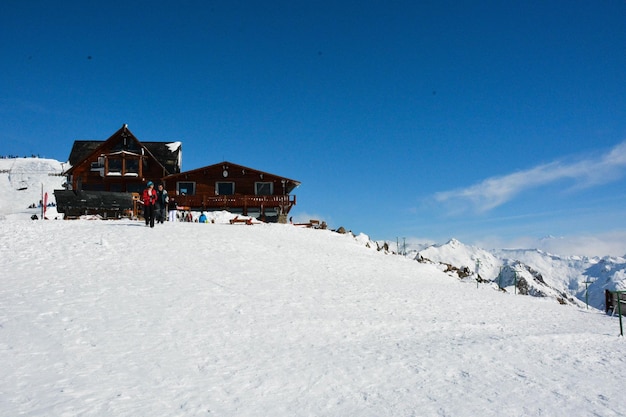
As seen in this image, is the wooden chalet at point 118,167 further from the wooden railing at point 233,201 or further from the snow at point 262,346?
the snow at point 262,346

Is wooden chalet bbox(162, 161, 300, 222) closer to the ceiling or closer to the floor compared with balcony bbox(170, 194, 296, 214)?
closer to the ceiling

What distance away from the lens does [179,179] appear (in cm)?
4025

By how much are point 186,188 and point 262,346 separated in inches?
1401

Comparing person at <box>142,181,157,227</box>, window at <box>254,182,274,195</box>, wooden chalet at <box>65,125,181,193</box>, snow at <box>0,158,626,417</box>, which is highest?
wooden chalet at <box>65,125,181,193</box>

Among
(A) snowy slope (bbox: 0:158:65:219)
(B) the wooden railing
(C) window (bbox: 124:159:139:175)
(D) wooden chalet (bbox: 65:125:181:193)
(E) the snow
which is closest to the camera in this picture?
(E) the snow

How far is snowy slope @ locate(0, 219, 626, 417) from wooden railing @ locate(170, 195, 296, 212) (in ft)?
72.4

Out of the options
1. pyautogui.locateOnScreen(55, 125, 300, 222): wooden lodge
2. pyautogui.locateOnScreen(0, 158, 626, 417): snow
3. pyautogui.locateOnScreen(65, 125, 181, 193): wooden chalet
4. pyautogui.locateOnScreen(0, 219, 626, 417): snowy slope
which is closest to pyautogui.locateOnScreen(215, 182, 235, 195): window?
pyautogui.locateOnScreen(55, 125, 300, 222): wooden lodge

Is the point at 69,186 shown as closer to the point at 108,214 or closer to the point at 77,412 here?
the point at 108,214

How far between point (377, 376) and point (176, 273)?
8050mm

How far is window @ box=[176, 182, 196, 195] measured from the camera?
40.0 m

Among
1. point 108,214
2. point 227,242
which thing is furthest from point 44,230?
point 108,214

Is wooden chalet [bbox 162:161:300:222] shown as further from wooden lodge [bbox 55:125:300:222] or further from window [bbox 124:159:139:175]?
window [bbox 124:159:139:175]

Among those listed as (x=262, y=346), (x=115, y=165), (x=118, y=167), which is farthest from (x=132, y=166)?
(x=262, y=346)

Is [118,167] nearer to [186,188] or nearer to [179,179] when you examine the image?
[179,179]
